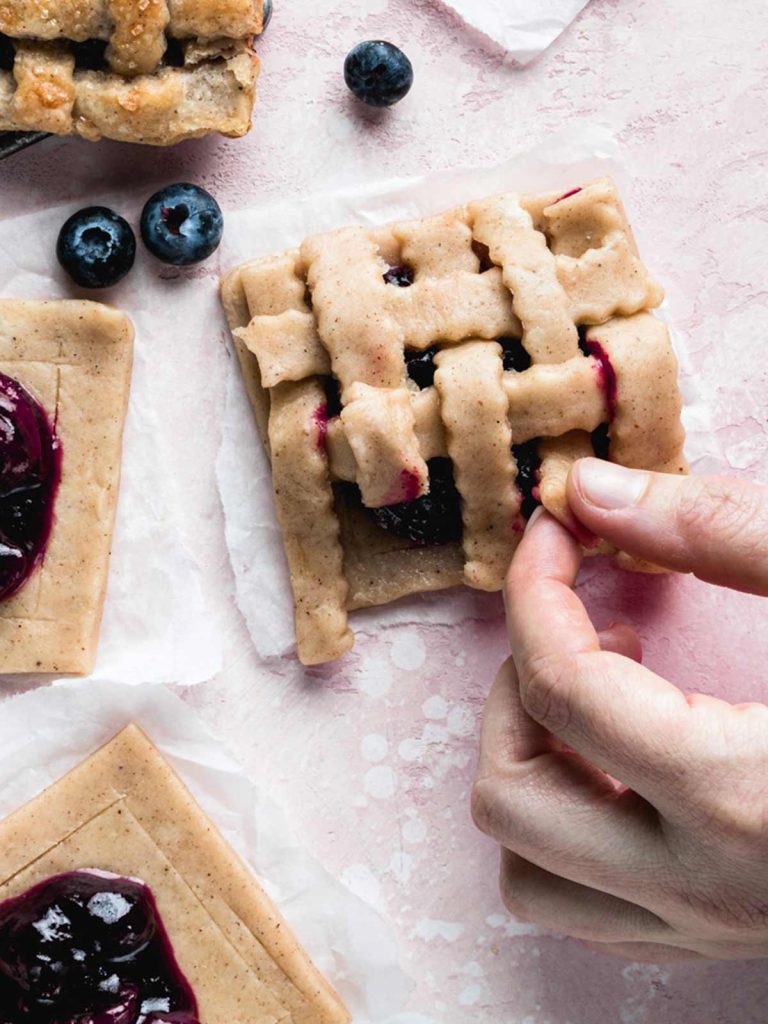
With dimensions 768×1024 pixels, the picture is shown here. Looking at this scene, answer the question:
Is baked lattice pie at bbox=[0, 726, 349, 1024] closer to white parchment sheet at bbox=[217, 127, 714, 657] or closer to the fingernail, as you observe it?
white parchment sheet at bbox=[217, 127, 714, 657]

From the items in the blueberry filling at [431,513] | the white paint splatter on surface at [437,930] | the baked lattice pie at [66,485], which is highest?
the blueberry filling at [431,513]

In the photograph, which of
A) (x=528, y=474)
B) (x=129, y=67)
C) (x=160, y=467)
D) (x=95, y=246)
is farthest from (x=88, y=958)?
(x=129, y=67)

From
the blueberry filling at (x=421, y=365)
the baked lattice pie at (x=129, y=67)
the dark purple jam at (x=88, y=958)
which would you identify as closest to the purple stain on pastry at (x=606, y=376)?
the blueberry filling at (x=421, y=365)

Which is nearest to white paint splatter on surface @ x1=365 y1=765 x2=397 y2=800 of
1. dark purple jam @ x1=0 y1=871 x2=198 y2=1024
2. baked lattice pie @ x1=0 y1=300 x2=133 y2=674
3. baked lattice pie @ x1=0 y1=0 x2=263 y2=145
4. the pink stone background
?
the pink stone background

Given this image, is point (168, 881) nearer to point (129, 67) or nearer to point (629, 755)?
point (629, 755)

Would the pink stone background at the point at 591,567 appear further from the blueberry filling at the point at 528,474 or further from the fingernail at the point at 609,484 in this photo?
the fingernail at the point at 609,484

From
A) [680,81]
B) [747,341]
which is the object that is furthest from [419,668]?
[680,81]
